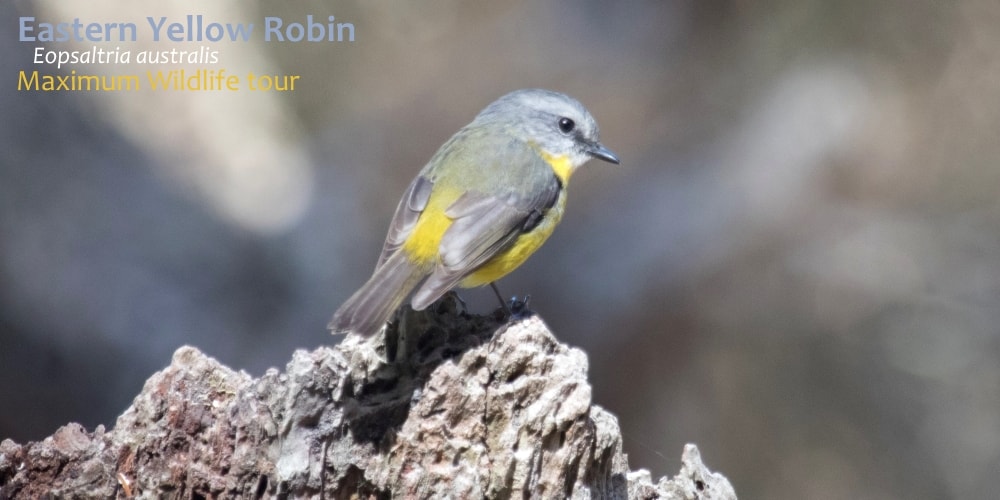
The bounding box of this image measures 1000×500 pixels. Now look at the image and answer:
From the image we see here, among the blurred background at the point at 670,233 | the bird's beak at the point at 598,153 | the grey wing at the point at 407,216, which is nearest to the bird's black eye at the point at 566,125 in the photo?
the bird's beak at the point at 598,153

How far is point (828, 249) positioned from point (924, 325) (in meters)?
0.84

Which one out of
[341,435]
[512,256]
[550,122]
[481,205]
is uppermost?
[550,122]

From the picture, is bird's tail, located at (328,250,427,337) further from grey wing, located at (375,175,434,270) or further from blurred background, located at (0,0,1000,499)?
blurred background, located at (0,0,1000,499)

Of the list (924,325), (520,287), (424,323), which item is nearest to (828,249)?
(924,325)

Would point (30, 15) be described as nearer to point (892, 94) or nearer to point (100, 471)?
point (100, 471)

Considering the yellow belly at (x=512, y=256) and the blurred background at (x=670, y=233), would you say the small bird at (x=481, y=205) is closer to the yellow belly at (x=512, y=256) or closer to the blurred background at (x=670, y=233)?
the yellow belly at (x=512, y=256)

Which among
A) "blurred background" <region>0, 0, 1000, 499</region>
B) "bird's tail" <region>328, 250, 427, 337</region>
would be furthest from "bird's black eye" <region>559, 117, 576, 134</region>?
"blurred background" <region>0, 0, 1000, 499</region>

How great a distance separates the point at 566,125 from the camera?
529 centimetres

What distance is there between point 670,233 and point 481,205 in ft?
11.7

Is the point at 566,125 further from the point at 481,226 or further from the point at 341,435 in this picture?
the point at 341,435

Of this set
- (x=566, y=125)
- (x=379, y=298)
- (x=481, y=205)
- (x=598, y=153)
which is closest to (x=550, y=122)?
(x=566, y=125)

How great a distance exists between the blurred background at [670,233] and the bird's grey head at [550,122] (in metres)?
2.59

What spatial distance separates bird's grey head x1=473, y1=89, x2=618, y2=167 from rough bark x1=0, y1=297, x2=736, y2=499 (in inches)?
74.7

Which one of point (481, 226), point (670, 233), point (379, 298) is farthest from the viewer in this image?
point (670, 233)
